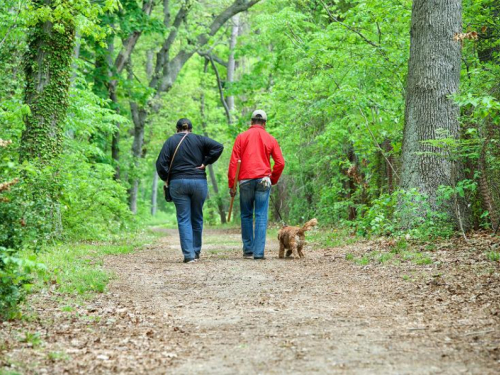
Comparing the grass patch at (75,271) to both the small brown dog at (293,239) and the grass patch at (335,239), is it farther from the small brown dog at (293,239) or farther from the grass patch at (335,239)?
the grass patch at (335,239)

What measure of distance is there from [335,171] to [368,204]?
3.02 m

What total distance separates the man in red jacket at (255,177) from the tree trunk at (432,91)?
2.29 m

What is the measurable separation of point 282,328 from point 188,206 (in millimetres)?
5556

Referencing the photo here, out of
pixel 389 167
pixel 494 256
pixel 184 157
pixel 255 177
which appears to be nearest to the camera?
pixel 494 256

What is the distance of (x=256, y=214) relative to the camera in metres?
10.7

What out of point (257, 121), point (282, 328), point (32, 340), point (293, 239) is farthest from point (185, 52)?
point (32, 340)

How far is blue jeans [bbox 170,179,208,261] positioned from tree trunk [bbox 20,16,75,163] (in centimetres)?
265

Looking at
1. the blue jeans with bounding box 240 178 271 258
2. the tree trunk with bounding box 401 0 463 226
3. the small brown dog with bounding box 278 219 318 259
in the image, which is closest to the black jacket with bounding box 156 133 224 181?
the blue jeans with bounding box 240 178 271 258

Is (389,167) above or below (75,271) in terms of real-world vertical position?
above

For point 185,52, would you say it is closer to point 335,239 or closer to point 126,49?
point 126,49

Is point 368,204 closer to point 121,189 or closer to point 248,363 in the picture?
point 121,189

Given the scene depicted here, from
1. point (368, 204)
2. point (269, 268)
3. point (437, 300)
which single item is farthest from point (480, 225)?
point (368, 204)

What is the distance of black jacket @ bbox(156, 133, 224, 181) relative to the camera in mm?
10469

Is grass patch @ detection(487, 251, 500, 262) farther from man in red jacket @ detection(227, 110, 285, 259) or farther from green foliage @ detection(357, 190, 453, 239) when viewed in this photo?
man in red jacket @ detection(227, 110, 285, 259)
